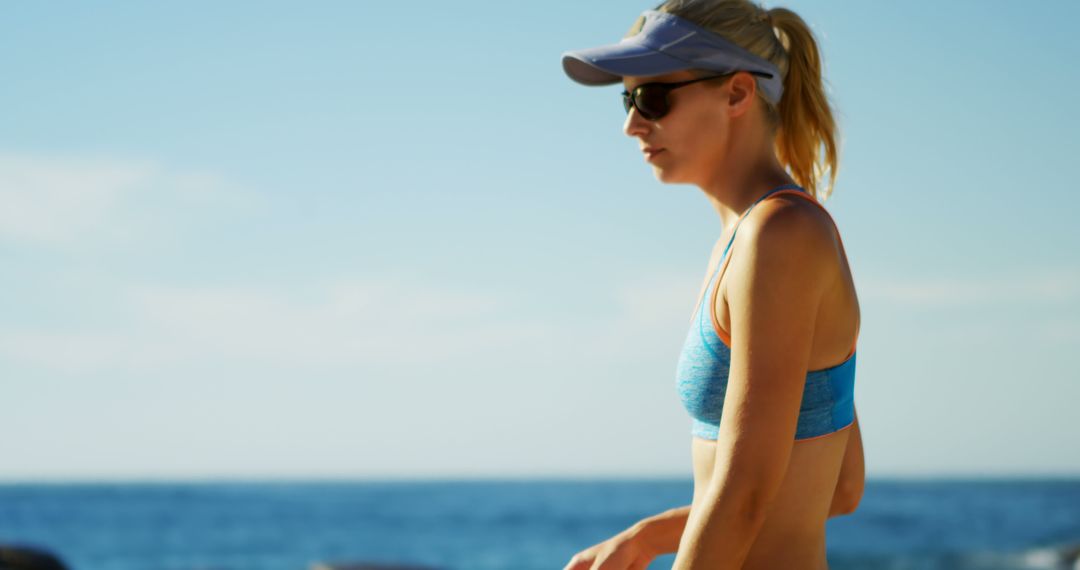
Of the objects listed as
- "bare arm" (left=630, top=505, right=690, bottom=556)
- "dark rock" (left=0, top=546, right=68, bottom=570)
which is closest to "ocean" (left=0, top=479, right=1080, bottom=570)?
"dark rock" (left=0, top=546, right=68, bottom=570)

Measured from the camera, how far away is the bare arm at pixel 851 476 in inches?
104

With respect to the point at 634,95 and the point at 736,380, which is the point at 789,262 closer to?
the point at 736,380

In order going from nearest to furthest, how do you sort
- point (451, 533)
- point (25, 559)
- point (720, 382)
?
1. point (720, 382)
2. point (25, 559)
3. point (451, 533)

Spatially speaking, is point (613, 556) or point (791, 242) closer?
point (791, 242)

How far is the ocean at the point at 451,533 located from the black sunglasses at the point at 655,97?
23.3 metres

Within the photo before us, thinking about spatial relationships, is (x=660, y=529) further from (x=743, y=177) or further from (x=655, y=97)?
(x=655, y=97)

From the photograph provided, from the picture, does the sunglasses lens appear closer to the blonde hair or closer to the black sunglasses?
the black sunglasses

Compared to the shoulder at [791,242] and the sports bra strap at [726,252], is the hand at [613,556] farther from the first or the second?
the shoulder at [791,242]

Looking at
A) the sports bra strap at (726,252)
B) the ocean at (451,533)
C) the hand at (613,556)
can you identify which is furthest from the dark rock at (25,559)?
the ocean at (451,533)

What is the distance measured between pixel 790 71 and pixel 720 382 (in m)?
0.70

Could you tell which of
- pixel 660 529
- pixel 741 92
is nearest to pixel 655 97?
pixel 741 92

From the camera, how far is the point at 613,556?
2518 mm

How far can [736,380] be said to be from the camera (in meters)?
2.11

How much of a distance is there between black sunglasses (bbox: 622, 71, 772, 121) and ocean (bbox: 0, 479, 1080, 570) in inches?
918
